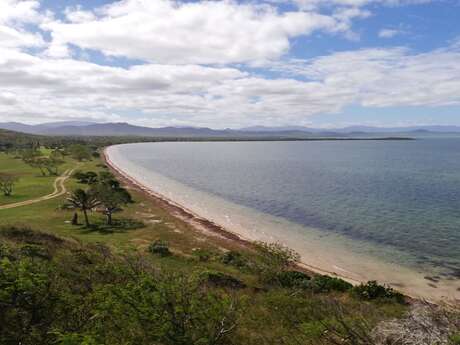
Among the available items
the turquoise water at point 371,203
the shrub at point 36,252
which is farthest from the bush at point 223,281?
the turquoise water at point 371,203

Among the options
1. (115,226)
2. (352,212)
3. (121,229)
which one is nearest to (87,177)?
(115,226)

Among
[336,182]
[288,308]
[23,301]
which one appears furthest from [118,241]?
[336,182]

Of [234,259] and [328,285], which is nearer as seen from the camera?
[328,285]

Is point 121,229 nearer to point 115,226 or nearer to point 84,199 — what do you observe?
point 115,226

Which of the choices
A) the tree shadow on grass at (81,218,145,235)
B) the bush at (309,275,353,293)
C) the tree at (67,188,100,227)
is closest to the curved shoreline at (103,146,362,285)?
the bush at (309,275,353,293)

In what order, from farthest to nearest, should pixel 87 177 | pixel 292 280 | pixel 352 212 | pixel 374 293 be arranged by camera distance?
pixel 87 177, pixel 352 212, pixel 292 280, pixel 374 293

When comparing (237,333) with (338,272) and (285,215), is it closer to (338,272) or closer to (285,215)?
(338,272)

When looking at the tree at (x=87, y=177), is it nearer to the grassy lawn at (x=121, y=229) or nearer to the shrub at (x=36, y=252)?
the grassy lawn at (x=121, y=229)
